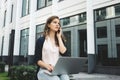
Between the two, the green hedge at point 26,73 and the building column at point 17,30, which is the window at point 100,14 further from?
the building column at point 17,30

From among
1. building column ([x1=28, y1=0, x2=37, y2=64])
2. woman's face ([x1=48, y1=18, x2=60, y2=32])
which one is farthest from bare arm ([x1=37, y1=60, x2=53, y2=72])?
building column ([x1=28, y1=0, x2=37, y2=64])

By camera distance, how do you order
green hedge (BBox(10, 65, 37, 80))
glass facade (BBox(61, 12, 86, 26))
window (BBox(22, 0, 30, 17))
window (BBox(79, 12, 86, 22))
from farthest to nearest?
window (BBox(22, 0, 30, 17))
glass facade (BBox(61, 12, 86, 26))
window (BBox(79, 12, 86, 22))
green hedge (BBox(10, 65, 37, 80))

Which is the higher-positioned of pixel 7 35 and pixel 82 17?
pixel 82 17

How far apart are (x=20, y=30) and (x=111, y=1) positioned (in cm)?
1526

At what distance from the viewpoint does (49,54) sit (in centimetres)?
317

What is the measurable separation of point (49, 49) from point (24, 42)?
23.6 meters

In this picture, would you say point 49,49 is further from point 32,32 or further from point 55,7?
point 32,32

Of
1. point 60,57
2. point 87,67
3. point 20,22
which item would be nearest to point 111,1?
point 87,67

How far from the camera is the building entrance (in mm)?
14203

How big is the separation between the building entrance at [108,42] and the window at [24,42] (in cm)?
1174

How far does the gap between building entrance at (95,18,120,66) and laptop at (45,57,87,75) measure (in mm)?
11226

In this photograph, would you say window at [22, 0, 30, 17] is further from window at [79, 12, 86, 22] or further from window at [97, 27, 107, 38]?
window at [97, 27, 107, 38]

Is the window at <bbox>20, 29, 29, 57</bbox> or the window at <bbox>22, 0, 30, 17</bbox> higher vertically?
the window at <bbox>22, 0, 30, 17</bbox>

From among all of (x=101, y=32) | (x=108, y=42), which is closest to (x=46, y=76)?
(x=108, y=42)
